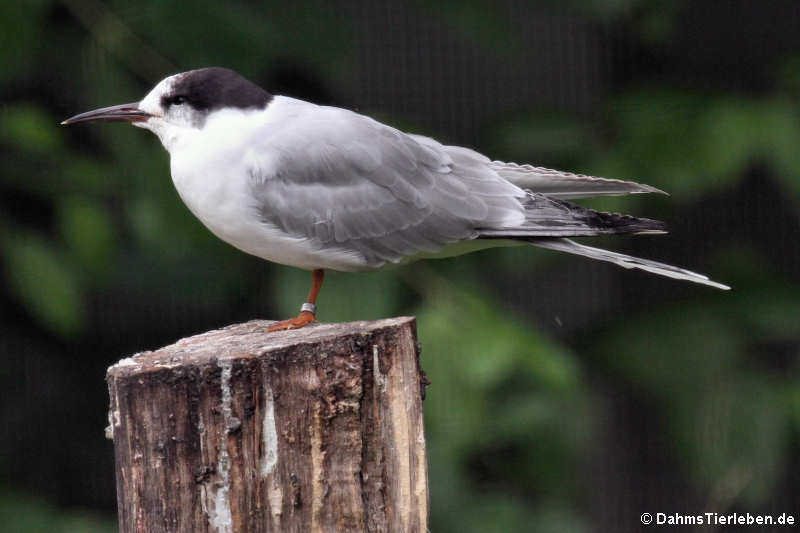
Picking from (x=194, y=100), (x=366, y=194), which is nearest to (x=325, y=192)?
(x=366, y=194)

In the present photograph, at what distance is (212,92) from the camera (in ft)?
12.6

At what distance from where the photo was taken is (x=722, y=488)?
552cm

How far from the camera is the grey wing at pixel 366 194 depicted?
3695 mm

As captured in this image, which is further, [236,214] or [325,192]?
[325,192]

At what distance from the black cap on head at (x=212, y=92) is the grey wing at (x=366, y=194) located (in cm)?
19

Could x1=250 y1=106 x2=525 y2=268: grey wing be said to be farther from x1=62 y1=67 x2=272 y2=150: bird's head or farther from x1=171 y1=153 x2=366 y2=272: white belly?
x1=62 y1=67 x2=272 y2=150: bird's head

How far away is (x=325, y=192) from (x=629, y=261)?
1014mm

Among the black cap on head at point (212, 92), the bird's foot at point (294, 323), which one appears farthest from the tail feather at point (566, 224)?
the black cap on head at point (212, 92)

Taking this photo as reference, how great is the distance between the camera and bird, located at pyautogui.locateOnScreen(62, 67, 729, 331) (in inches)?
144

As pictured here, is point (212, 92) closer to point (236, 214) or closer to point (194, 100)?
point (194, 100)

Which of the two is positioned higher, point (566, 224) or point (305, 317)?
point (566, 224)

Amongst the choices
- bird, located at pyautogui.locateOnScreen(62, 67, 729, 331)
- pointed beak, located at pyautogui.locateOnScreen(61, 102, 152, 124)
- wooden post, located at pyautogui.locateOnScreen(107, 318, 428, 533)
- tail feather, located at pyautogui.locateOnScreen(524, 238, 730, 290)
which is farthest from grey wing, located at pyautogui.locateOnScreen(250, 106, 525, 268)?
wooden post, located at pyautogui.locateOnScreen(107, 318, 428, 533)

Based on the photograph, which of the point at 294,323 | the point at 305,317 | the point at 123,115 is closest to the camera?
the point at 294,323

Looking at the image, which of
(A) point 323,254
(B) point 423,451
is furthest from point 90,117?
(B) point 423,451
